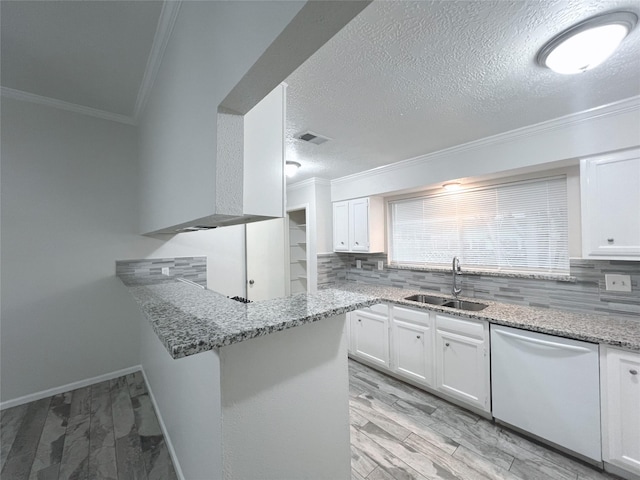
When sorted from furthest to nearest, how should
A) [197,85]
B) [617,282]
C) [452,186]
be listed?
[452,186], [617,282], [197,85]

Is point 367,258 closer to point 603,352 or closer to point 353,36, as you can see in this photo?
point 603,352

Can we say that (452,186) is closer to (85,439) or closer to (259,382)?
(259,382)

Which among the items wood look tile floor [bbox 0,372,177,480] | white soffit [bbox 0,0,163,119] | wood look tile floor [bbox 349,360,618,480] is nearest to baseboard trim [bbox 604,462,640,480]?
wood look tile floor [bbox 349,360,618,480]

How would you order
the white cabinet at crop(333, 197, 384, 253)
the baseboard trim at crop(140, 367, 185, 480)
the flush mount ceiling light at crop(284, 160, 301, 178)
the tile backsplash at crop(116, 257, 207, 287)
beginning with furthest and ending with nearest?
the white cabinet at crop(333, 197, 384, 253)
the flush mount ceiling light at crop(284, 160, 301, 178)
the tile backsplash at crop(116, 257, 207, 287)
the baseboard trim at crop(140, 367, 185, 480)

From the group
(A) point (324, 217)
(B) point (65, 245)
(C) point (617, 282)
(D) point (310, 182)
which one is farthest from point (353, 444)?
(D) point (310, 182)

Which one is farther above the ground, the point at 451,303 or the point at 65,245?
the point at 65,245

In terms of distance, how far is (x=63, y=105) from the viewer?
2.35 metres

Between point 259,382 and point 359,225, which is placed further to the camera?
point 359,225

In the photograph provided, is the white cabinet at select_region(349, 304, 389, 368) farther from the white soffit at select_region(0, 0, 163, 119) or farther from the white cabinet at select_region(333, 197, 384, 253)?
the white soffit at select_region(0, 0, 163, 119)

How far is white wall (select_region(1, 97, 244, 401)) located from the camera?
7.18 ft

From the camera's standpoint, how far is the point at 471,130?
7.29 feet

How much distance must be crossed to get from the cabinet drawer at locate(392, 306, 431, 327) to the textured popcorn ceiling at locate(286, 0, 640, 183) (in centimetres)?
→ 163

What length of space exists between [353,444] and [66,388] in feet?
8.53

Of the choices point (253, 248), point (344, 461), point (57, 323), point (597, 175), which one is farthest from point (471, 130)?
point (57, 323)
